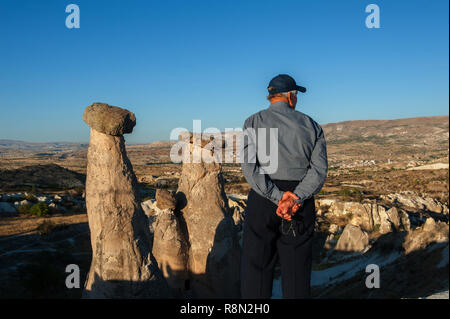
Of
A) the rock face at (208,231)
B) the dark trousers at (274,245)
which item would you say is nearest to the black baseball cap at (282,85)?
the dark trousers at (274,245)

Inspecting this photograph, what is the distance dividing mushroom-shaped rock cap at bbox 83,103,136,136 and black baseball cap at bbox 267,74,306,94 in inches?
110

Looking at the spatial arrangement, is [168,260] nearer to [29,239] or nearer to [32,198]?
[29,239]

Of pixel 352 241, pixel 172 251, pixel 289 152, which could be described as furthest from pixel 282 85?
pixel 352 241

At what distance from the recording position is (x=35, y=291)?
8.09 metres

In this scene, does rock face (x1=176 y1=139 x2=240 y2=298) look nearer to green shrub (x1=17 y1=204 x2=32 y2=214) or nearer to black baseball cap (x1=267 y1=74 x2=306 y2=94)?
black baseball cap (x1=267 y1=74 x2=306 y2=94)

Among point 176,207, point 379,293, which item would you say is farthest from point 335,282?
point 176,207

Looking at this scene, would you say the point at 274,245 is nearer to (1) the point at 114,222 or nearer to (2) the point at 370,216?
(1) the point at 114,222

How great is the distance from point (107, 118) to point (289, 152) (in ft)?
10.2

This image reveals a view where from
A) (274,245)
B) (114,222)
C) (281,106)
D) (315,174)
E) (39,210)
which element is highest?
(281,106)

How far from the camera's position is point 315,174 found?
238 cm

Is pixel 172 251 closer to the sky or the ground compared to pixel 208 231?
closer to the ground

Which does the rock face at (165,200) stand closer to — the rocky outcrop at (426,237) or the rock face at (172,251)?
the rock face at (172,251)

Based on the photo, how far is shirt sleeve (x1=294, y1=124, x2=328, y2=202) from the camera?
7.66ft
